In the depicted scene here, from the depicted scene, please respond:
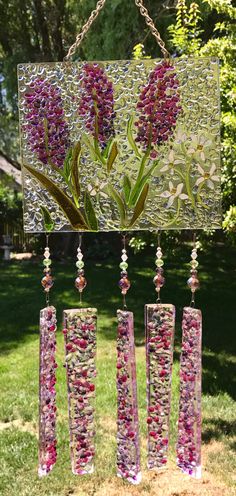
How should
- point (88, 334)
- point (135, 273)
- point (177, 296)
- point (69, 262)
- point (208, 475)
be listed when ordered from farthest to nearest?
point (69, 262) → point (135, 273) → point (177, 296) → point (208, 475) → point (88, 334)

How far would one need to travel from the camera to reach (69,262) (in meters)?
11.3

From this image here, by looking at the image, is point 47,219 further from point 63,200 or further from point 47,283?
point 47,283

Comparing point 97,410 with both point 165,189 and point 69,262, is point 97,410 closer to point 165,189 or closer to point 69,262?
point 165,189

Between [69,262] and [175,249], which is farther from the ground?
[175,249]

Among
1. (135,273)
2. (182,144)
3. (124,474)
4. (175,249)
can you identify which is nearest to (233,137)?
(175,249)

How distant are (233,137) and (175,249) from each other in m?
1.27

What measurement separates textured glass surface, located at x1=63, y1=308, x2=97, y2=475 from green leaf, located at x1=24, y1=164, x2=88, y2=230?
0.31m

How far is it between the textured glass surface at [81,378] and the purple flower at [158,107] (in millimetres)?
645

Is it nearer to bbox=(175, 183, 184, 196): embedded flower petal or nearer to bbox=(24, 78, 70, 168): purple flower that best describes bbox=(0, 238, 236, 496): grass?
bbox=(175, 183, 184, 196): embedded flower petal

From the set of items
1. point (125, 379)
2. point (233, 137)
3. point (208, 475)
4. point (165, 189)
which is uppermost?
point (233, 137)

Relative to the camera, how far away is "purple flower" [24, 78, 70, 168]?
179 cm

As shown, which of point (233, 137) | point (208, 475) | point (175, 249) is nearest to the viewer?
point (208, 475)

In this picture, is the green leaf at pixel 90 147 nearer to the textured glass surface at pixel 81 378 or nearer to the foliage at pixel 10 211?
the textured glass surface at pixel 81 378

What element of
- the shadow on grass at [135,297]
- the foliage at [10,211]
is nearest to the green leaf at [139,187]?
the shadow on grass at [135,297]
